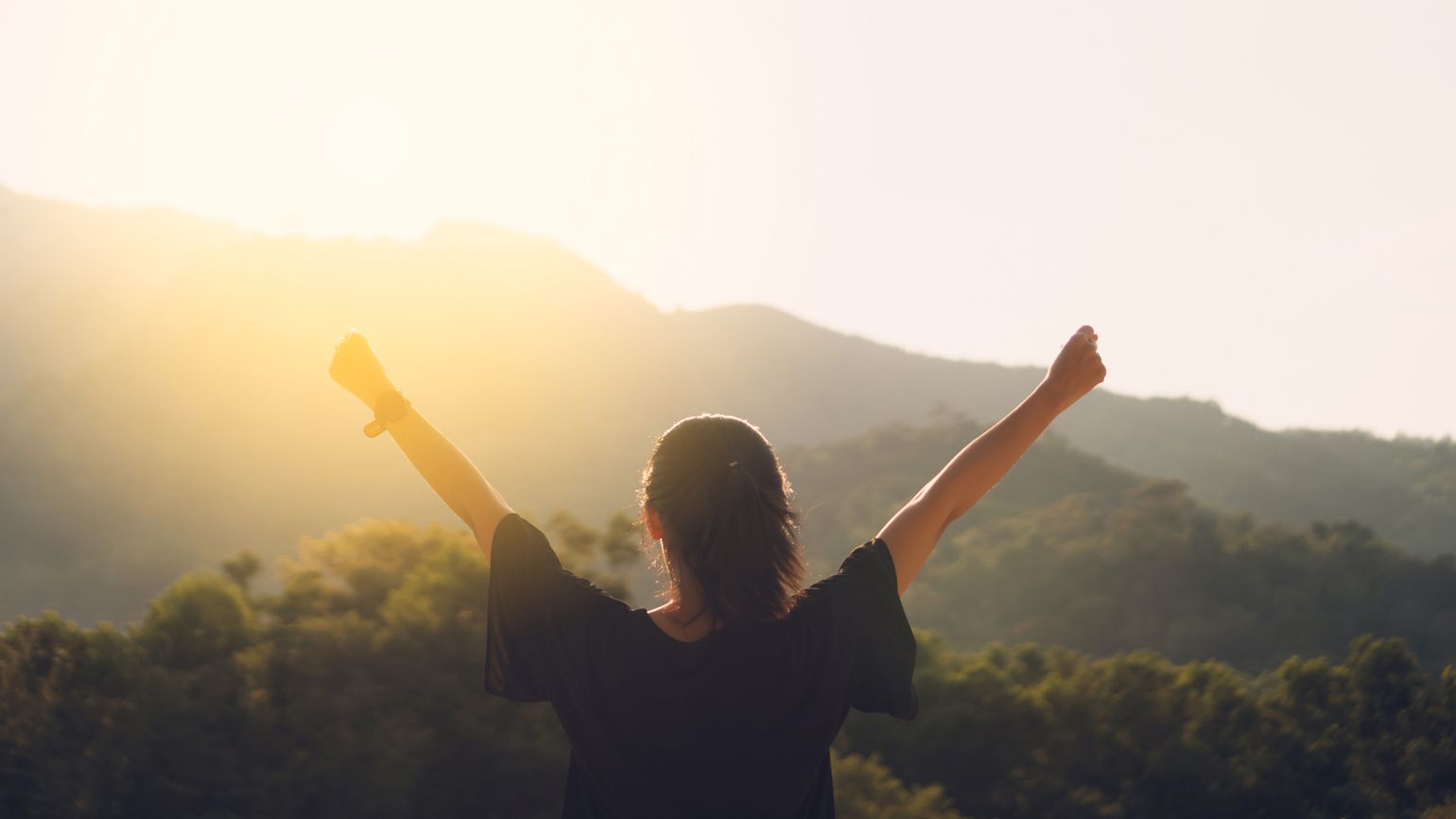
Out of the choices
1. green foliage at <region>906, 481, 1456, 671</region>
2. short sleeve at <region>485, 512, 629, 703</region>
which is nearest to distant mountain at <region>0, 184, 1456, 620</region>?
green foliage at <region>906, 481, 1456, 671</region>

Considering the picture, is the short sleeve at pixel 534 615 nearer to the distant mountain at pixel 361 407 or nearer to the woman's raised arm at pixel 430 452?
the woman's raised arm at pixel 430 452

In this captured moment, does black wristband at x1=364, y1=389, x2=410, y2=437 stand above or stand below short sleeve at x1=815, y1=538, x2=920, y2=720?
above

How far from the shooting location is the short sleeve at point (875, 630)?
144cm

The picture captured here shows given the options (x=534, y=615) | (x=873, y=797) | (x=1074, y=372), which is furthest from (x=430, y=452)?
(x=873, y=797)

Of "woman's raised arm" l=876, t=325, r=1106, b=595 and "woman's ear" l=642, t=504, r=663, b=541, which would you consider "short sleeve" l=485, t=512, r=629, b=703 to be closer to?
"woman's ear" l=642, t=504, r=663, b=541

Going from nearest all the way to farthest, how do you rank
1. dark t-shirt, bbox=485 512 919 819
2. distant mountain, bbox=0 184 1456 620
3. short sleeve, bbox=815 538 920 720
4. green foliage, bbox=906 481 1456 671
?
dark t-shirt, bbox=485 512 919 819 < short sleeve, bbox=815 538 920 720 < green foliage, bbox=906 481 1456 671 < distant mountain, bbox=0 184 1456 620

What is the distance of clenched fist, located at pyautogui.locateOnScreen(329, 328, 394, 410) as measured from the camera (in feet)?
5.04

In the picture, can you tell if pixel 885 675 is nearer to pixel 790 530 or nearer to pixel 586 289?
pixel 790 530

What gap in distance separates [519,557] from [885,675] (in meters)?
0.50

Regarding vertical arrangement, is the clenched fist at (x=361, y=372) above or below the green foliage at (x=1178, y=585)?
below

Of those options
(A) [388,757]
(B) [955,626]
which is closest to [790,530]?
(A) [388,757]

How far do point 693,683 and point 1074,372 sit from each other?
728 mm

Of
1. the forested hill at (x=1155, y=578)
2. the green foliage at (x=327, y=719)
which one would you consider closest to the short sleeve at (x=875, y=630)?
the green foliage at (x=327, y=719)

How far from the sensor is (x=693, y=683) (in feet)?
4.31
